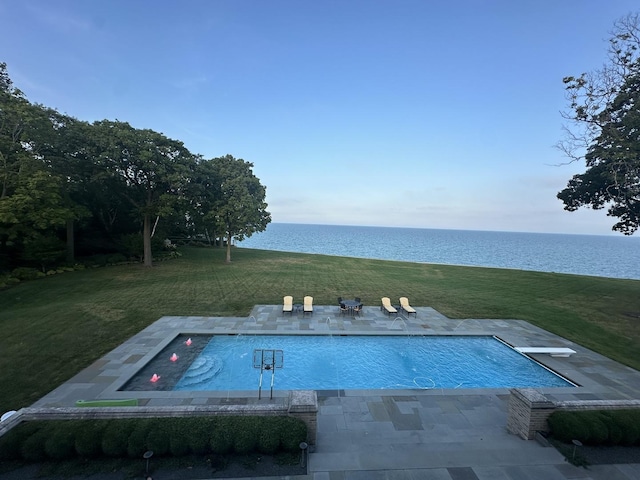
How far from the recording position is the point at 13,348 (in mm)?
10852

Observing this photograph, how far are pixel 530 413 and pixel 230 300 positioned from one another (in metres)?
15.2

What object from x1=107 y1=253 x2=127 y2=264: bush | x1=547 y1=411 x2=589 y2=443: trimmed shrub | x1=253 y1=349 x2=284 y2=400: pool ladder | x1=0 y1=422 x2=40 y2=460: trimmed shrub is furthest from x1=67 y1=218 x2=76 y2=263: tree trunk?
x1=547 y1=411 x2=589 y2=443: trimmed shrub

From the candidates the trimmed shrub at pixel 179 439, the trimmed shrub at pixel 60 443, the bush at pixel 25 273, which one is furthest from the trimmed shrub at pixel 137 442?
the bush at pixel 25 273

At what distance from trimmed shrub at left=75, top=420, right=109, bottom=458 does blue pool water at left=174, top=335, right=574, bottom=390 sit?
316cm

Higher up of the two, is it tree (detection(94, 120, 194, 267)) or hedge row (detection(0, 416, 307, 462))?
tree (detection(94, 120, 194, 267))

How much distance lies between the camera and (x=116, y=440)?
589 centimetres

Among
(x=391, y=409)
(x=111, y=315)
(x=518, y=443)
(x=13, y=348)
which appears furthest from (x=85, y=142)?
(x=518, y=443)

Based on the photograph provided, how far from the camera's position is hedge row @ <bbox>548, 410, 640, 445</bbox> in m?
6.60

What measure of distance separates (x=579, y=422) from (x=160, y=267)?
29712mm

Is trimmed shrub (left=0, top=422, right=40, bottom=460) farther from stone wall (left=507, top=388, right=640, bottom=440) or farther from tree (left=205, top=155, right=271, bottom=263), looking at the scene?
tree (left=205, top=155, right=271, bottom=263)

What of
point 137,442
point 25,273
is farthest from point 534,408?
point 25,273

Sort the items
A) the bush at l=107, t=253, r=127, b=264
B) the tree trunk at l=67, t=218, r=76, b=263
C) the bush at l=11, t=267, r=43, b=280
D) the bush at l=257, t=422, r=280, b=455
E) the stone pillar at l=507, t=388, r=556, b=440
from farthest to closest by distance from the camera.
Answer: the bush at l=107, t=253, r=127, b=264, the tree trunk at l=67, t=218, r=76, b=263, the bush at l=11, t=267, r=43, b=280, the stone pillar at l=507, t=388, r=556, b=440, the bush at l=257, t=422, r=280, b=455

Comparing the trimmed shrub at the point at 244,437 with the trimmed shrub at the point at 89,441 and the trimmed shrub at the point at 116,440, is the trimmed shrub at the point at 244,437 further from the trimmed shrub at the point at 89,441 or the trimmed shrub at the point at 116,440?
the trimmed shrub at the point at 89,441

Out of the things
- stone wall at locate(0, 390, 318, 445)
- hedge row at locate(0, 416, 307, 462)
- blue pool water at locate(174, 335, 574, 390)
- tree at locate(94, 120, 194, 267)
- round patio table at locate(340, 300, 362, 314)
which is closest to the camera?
hedge row at locate(0, 416, 307, 462)
